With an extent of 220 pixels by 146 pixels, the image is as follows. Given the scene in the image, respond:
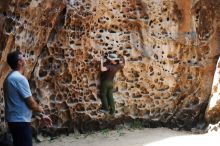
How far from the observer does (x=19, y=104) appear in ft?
14.1

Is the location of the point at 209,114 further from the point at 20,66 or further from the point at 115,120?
the point at 20,66

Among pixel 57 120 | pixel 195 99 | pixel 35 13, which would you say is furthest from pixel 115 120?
pixel 35 13

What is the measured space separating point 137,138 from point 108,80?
46.5 inches

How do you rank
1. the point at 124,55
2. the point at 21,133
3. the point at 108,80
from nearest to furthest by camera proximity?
1. the point at 21,133
2. the point at 108,80
3. the point at 124,55

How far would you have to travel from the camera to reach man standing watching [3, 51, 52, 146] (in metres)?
4.25

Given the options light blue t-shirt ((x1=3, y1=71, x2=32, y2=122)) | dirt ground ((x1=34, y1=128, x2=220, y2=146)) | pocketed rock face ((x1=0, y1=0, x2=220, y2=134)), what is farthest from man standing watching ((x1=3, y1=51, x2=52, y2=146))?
dirt ground ((x1=34, y1=128, x2=220, y2=146))

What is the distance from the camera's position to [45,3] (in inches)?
290

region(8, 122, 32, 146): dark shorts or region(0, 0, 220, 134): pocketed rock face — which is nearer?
region(8, 122, 32, 146): dark shorts

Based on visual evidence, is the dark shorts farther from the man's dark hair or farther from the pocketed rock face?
the pocketed rock face

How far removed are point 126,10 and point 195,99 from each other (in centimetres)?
227

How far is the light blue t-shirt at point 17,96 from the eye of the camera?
4250 mm

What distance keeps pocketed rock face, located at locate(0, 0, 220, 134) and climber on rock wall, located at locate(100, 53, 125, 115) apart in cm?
14

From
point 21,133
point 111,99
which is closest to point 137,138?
point 111,99

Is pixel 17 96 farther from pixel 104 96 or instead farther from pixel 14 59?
pixel 104 96
